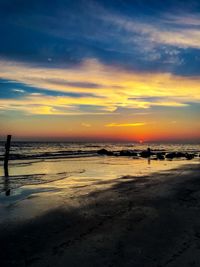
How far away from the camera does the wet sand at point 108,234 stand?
20.8ft

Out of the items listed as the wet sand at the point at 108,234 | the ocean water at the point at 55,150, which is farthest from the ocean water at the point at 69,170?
the ocean water at the point at 55,150

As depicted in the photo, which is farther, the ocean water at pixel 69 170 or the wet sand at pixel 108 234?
the ocean water at pixel 69 170

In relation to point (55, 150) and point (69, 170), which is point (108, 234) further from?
point (55, 150)

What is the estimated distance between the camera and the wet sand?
6.35m

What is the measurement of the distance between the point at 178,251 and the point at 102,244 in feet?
5.23

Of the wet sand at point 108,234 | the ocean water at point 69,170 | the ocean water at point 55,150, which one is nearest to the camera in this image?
the wet sand at point 108,234

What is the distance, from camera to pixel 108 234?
7.98m

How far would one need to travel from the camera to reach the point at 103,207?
11195 mm

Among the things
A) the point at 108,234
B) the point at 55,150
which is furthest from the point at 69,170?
the point at 55,150

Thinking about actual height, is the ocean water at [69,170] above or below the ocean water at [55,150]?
below

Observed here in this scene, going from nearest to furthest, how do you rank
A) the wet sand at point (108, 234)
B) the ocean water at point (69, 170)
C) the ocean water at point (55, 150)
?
the wet sand at point (108, 234) → the ocean water at point (69, 170) → the ocean water at point (55, 150)

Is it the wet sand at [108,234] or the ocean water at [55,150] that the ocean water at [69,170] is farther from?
the ocean water at [55,150]

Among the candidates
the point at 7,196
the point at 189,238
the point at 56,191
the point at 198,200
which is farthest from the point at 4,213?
the point at 198,200

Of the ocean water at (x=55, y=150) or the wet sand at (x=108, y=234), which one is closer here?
the wet sand at (x=108, y=234)
